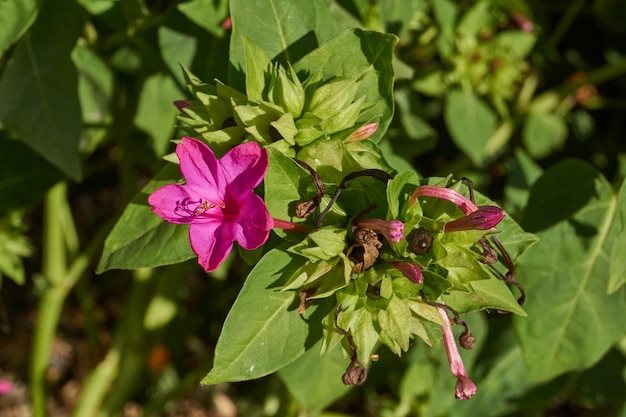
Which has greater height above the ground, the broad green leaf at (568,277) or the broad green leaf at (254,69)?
the broad green leaf at (254,69)

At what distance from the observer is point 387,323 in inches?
44.9

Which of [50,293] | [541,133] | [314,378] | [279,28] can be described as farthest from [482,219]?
[50,293]

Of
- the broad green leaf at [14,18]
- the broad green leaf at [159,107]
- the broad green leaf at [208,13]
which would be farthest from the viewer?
the broad green leaf at [159,107]

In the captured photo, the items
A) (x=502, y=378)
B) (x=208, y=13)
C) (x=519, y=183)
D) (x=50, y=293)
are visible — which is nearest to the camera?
(x=208, y=13)

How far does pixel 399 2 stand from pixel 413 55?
1.63ft

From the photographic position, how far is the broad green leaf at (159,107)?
Answer: 1883mm

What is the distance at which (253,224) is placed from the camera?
3.48 feet

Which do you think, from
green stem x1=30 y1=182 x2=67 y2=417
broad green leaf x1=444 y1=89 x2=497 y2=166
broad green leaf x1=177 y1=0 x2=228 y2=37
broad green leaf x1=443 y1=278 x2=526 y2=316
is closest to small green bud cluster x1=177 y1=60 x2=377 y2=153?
broad green leaf x1=443 y1=278 x2=526 y2=316

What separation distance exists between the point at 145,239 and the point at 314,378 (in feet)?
2.04

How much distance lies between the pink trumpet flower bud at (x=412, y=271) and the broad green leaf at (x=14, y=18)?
3.01 feet

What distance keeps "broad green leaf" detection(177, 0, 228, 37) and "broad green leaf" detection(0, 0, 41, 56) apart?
310mm

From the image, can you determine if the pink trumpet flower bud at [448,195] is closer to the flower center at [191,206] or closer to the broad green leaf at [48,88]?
the flower center at [191,206]

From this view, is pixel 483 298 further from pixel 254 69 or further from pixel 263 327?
pixel 254 69

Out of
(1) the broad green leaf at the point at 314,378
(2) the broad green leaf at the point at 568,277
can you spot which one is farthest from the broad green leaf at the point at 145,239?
(2) the broad green leaf at the point at 568,277
